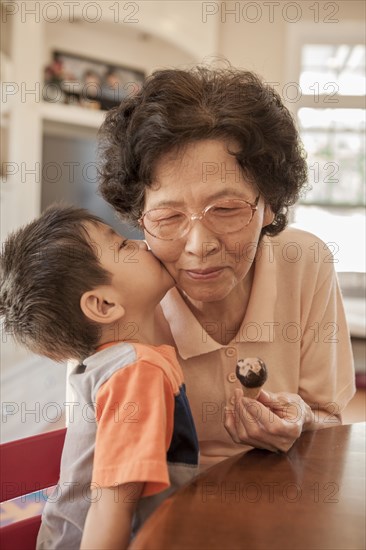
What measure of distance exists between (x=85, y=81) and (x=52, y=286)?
15.9 ft

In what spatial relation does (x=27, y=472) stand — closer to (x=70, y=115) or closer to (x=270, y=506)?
(x=270, y=506)

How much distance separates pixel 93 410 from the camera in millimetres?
891

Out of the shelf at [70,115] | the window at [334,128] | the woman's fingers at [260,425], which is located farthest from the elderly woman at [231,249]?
the shelf at [70,115]

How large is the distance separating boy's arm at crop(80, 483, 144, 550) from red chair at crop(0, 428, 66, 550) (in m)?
0.23

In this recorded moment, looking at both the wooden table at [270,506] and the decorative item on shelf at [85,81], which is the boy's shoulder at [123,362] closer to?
the wooden table at [270,506]

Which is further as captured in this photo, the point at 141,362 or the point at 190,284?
the point at 190,284

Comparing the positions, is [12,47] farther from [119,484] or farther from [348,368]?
[119,484]

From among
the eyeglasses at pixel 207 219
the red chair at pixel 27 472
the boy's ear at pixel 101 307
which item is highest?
the eyeglasses at pixel 207 219

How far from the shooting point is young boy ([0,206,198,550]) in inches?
32.5

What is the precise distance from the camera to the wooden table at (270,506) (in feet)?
2.24

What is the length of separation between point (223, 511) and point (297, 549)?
0.11 metres

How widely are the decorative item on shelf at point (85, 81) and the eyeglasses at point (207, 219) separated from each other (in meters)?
4.16

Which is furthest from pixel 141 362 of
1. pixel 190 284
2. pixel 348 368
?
pixel 348 368

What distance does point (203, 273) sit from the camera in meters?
1.05
